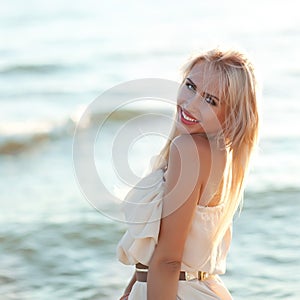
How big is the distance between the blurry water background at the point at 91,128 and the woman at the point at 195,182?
222 mm

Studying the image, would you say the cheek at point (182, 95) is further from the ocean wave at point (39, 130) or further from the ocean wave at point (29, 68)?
the ocean wave at point (29, 68)

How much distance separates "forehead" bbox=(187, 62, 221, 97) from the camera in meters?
2.85

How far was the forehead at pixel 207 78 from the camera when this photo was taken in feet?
9.36

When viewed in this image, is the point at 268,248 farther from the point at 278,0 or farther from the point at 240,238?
the point at 278,0

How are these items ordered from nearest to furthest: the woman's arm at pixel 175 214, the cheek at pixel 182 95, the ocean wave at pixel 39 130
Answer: the woman's arm at pixel 175 214
the cheek at pixel 182 95
the ocean wave at pixel 39 130

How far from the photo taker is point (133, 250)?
115 inches

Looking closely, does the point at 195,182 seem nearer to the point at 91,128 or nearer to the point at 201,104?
the point at 201,104

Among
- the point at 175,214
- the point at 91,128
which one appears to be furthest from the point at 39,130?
the point at 175,214

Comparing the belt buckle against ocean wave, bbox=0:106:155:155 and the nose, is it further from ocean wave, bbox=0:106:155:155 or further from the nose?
ocean wave, bbox=0:106:155:155

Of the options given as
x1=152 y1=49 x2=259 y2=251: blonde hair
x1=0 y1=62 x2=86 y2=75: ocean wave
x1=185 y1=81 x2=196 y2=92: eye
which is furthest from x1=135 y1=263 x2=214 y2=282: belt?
x1=0 y1=62 x2=86 y2=75: ocean wave

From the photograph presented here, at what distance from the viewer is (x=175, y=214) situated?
2.83 m

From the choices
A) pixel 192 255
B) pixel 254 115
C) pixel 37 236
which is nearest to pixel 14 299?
pixel 37 236

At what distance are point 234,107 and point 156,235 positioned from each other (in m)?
0.48

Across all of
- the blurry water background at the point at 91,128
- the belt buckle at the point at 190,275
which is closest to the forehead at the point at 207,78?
the blurry water background at the point at 91,128
